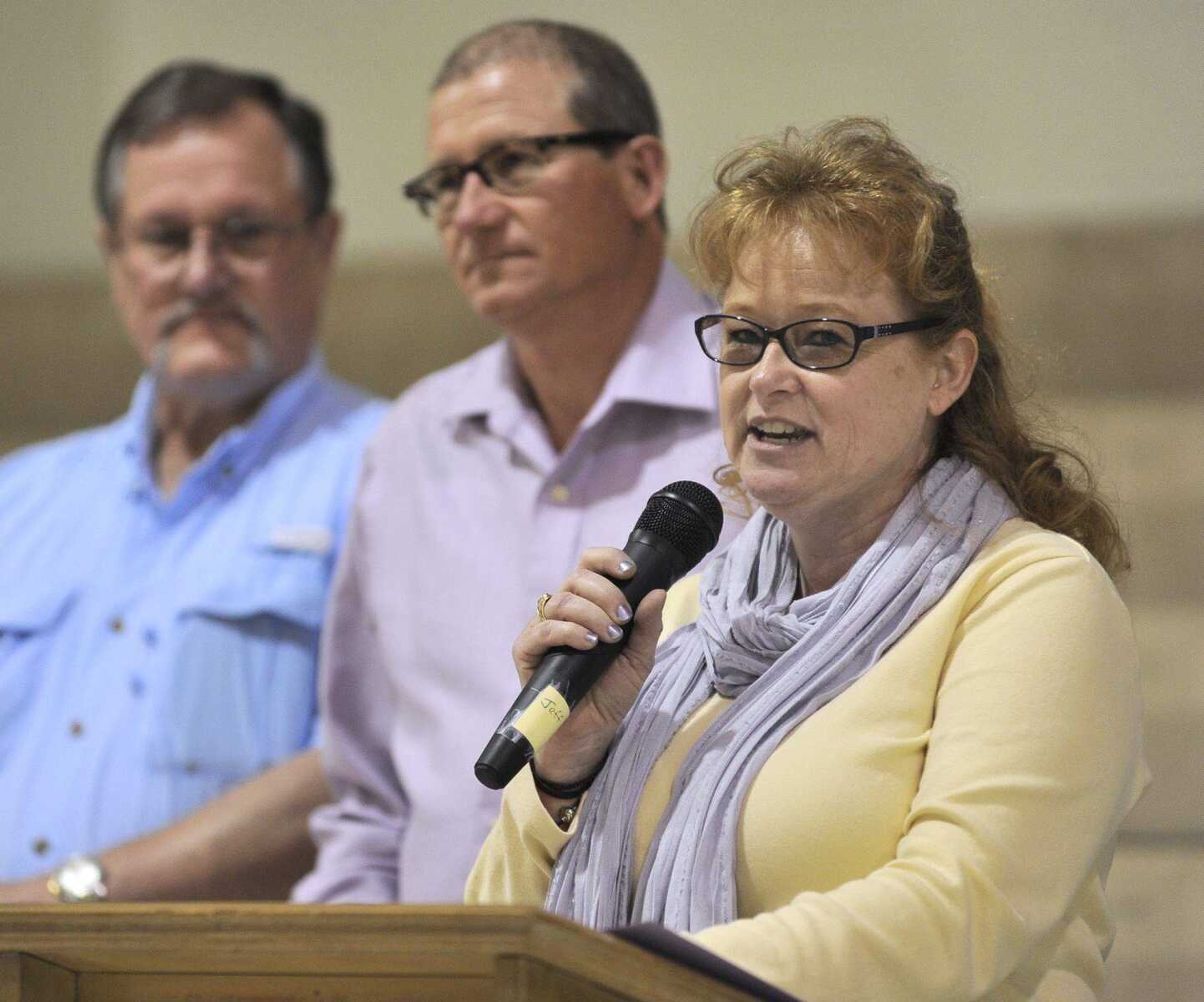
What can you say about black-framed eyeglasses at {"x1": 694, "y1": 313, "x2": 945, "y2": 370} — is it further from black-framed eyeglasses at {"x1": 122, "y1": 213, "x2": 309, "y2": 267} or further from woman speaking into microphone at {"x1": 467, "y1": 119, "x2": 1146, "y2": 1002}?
black-framed eyeglasses at {"x1": 122, "y1": 213, "x2": 309, "y2": 267}

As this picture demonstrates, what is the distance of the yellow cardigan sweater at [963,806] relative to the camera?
52.1 inches

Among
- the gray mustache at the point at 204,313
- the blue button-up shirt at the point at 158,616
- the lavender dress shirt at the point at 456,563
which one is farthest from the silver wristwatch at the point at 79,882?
the gray mustache at the point at 204,313

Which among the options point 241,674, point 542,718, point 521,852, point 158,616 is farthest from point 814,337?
point 158,616

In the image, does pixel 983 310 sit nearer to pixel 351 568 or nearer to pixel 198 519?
pixel 351 568

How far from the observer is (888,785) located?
146 centimetres

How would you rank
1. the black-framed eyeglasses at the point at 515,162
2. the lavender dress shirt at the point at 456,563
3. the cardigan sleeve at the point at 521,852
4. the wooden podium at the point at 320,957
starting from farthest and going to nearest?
the black-framed eyeglasses at the point at 515,162 → the lavender dress shirt at the point at 456,563 → the cardigan sleeve at the point at 521,852 → the wooden podium at the point at 320,957

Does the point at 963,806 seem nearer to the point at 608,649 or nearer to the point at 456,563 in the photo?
the point at 608,649

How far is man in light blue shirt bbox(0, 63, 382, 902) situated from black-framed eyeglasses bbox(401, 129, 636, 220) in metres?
0.81

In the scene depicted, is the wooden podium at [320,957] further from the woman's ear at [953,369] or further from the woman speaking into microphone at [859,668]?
the woman's ear at [953,369]

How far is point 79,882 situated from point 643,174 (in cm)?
141

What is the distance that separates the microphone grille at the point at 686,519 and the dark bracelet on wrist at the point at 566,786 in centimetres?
22

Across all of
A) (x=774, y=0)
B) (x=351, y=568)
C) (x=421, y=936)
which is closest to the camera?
(x=421, y=936)

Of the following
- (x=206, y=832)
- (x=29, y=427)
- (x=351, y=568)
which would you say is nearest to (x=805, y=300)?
(x=351, y=568)

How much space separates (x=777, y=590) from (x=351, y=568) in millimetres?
1149
